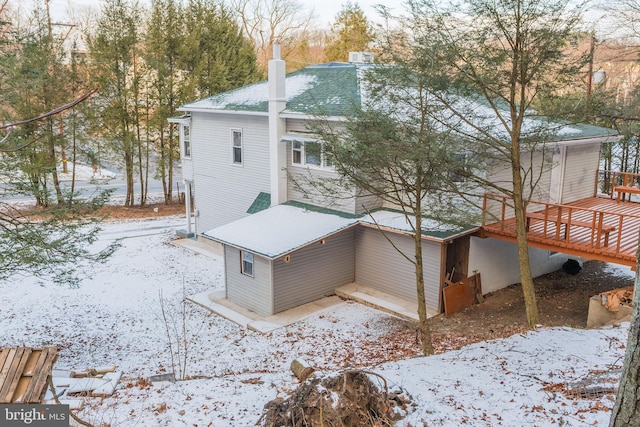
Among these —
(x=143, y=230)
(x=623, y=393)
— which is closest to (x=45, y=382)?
(x=623, y=393)

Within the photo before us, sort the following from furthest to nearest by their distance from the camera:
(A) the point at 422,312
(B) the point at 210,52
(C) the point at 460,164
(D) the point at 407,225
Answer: (B) the point at 210,52
(D) the point at 407,225
(A) the point at 422,312
(C) the point at 460,164

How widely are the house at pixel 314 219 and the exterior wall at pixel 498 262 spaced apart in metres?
0.03

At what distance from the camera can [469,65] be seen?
958 cm

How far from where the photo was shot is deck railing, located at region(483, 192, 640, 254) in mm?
11758

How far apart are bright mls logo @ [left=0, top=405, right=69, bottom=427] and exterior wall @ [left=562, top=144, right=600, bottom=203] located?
50.9 ft

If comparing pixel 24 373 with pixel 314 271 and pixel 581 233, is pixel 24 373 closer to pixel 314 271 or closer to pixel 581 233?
pixel 314 271

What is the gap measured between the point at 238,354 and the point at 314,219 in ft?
16.5

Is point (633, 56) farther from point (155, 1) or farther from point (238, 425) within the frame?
point (155, 1)

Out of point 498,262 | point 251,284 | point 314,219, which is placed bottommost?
point 251,284

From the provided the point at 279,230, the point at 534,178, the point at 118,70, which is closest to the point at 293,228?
the point at 279,230

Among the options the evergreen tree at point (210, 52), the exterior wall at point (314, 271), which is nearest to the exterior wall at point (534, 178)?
the exterior wall at point (314, 271)

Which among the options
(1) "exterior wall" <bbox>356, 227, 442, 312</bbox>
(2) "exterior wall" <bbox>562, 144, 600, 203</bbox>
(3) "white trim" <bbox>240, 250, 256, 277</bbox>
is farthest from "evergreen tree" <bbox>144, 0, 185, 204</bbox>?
(2) "exterior wall" <bbox>562, 144, 600, 203</bbox>

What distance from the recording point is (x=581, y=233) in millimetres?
13086

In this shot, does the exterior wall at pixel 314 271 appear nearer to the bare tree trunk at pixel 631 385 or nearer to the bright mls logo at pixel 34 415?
the bright mls logo at pixel 34 415
